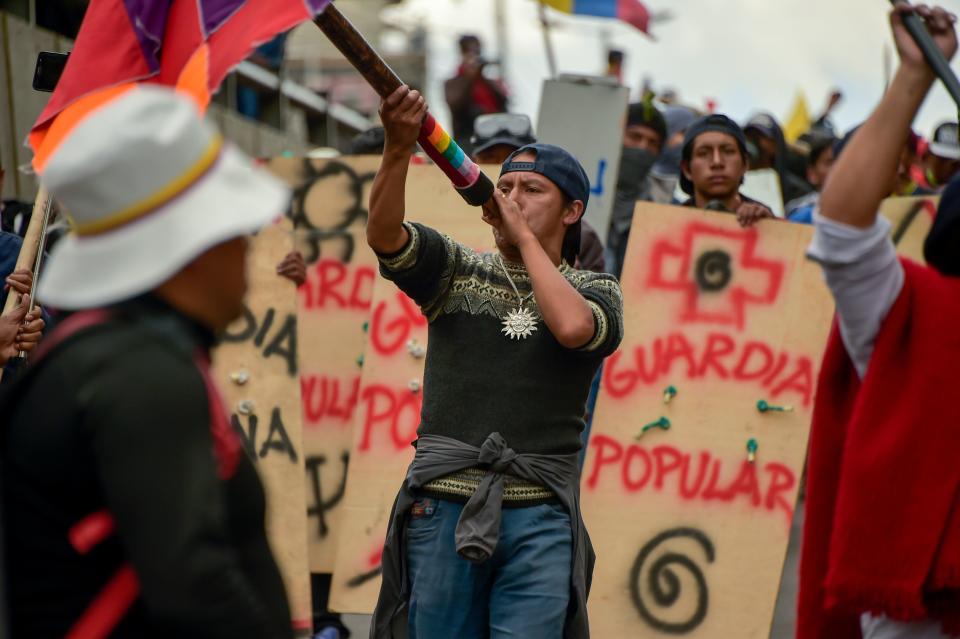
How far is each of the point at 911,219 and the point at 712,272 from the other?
2.90ft

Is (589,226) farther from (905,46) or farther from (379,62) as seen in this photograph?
(905,46)

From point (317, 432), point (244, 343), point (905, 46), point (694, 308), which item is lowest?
point (317, 432)

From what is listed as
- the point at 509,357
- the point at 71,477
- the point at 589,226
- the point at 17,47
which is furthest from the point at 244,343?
the point at 71,477

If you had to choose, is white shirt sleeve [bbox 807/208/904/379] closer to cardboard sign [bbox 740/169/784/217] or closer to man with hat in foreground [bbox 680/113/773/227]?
man with hat in foreground [bbox 680/113/773/227]

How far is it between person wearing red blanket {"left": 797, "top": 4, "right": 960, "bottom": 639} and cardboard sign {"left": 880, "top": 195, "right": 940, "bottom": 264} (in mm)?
3301

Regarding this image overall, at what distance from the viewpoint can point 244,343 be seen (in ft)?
20.7

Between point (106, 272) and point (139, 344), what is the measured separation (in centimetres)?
11

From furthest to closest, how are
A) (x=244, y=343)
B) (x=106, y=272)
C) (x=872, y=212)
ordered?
1. (x=244, y=343)
2. (x=872, y=212)
3. (x=106, y=272)

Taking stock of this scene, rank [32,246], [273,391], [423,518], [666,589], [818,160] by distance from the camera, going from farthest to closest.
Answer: [818,160] → [273,391] → [666,589] → [32,246] → [423,518]

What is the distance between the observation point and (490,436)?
381cm

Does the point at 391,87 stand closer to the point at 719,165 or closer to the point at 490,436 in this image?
the point at 490,436

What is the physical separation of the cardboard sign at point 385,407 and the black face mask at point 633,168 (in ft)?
5.67

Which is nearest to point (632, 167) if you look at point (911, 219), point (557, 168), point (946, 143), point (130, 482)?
point (911, 219)

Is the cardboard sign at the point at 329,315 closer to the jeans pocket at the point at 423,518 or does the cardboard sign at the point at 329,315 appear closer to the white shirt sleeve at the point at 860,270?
the jeans pocket at the point at 423,518
